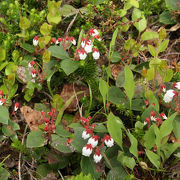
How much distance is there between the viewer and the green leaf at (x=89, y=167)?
75.0 inches

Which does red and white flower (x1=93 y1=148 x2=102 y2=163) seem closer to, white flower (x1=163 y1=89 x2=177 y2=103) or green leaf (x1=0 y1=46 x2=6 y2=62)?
white flower (x1=163 y1=89 x2=177 y2=103)

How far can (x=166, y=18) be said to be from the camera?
109 inches

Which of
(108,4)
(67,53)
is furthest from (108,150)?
(108,4)

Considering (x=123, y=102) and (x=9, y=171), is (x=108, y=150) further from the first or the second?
(x=9, y=171)

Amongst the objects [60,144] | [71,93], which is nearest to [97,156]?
[60,144]

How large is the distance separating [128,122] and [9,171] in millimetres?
994

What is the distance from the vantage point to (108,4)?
270 cm

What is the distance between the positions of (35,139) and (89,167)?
1.44 ft

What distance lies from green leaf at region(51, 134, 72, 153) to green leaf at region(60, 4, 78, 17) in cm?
123

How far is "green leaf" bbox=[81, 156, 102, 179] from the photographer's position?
191 centimetres

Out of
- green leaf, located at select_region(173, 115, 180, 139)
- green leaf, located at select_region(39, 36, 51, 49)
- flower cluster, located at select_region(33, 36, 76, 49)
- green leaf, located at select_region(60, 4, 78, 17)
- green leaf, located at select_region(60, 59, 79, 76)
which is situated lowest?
green leaf, located at select_region(173, 115, 180, 139)

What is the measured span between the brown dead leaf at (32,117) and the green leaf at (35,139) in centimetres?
15

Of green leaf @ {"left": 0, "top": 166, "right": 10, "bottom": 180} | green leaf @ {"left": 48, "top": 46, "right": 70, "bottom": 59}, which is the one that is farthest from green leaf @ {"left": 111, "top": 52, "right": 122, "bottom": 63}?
green leaf @ {"left": 0, "top": 166, "right": 10, "bottom": 180}

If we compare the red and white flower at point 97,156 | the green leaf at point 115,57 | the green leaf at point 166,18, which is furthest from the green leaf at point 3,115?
the green leaf at point 166,18
